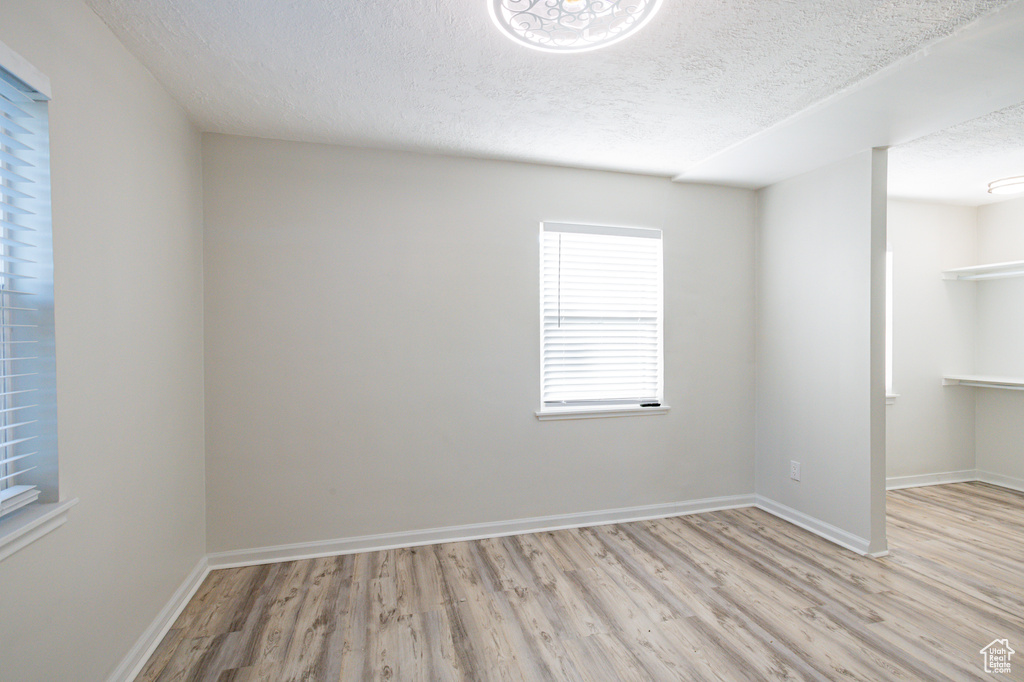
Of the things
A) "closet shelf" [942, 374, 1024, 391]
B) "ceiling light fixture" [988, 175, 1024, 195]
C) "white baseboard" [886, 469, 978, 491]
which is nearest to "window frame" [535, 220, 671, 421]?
"white baseboard" [886, 469, 978, 491]

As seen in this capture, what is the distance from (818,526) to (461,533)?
247 cm

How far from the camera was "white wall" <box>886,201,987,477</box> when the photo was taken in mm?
4301

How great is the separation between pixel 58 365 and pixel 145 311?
66 centimetres

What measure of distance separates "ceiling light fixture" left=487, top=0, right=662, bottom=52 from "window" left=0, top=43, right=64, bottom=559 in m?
1.53

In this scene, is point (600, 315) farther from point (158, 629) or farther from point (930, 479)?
point (930, 479)

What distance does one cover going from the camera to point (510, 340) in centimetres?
333

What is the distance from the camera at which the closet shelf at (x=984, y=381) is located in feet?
13.2

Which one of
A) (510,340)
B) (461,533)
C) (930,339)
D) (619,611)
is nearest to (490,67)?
(510,340)

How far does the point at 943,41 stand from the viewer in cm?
186

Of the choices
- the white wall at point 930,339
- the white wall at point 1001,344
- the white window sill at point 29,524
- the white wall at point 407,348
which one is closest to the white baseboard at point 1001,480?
the white wall at point 1001,344

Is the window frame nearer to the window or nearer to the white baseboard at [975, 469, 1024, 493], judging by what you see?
the window

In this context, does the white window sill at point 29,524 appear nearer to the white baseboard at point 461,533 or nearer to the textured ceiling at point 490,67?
the white baseboard at point 461,533

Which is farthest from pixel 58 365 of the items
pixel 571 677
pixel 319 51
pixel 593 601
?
pixel 593 601

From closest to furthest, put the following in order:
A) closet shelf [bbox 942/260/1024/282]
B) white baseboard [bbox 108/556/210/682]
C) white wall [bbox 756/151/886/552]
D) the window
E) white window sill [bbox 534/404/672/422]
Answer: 1. the window
2. white baseboard [bbox 108/556/210/682]
3. white wall [bbox 756/151/886/552]
4. white window sill [bbox 534/404/672/422]
5. closet shelf [bbox 942/260/1024/282]
